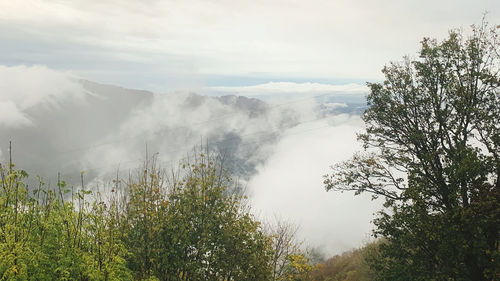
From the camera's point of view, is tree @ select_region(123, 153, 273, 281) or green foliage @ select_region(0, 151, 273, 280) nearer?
green foliage @ select_region(0, 151, 273, 280)

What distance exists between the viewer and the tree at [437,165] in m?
16.4

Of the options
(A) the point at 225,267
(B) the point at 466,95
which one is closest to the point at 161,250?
(A) the point at 225,267

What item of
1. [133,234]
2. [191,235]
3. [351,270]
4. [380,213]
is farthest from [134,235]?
[351,270]

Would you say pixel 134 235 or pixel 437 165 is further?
pixel 437 165

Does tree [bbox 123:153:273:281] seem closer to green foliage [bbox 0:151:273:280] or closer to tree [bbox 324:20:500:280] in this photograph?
green foliage [bbox 0:151:273:280]

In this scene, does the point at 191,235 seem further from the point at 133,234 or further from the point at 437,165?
the point at 437,165

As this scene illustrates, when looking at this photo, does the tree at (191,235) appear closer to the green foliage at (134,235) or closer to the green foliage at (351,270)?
the green foliage at (134,235)

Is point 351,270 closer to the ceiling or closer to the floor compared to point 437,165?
closer to the floor

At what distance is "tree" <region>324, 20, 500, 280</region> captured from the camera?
647 inches

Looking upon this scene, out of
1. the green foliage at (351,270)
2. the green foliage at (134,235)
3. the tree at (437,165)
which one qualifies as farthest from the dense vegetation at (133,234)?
the green foliage at (351,270)

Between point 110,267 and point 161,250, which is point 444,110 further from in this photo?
point 110,267

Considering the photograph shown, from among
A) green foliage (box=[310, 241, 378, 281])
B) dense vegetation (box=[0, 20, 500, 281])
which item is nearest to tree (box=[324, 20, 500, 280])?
dense vegetation (box=[0, 20, 500, 281])

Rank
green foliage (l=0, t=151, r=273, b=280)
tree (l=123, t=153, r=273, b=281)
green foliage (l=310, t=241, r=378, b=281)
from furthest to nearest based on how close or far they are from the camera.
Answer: green foliage (l=310, t=241, r=378, b=281) → tree (l=123, t=153, r=273, b=281) → green foliage (l=0, t=151, r=273, b=280)

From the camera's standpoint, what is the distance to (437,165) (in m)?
20.3
